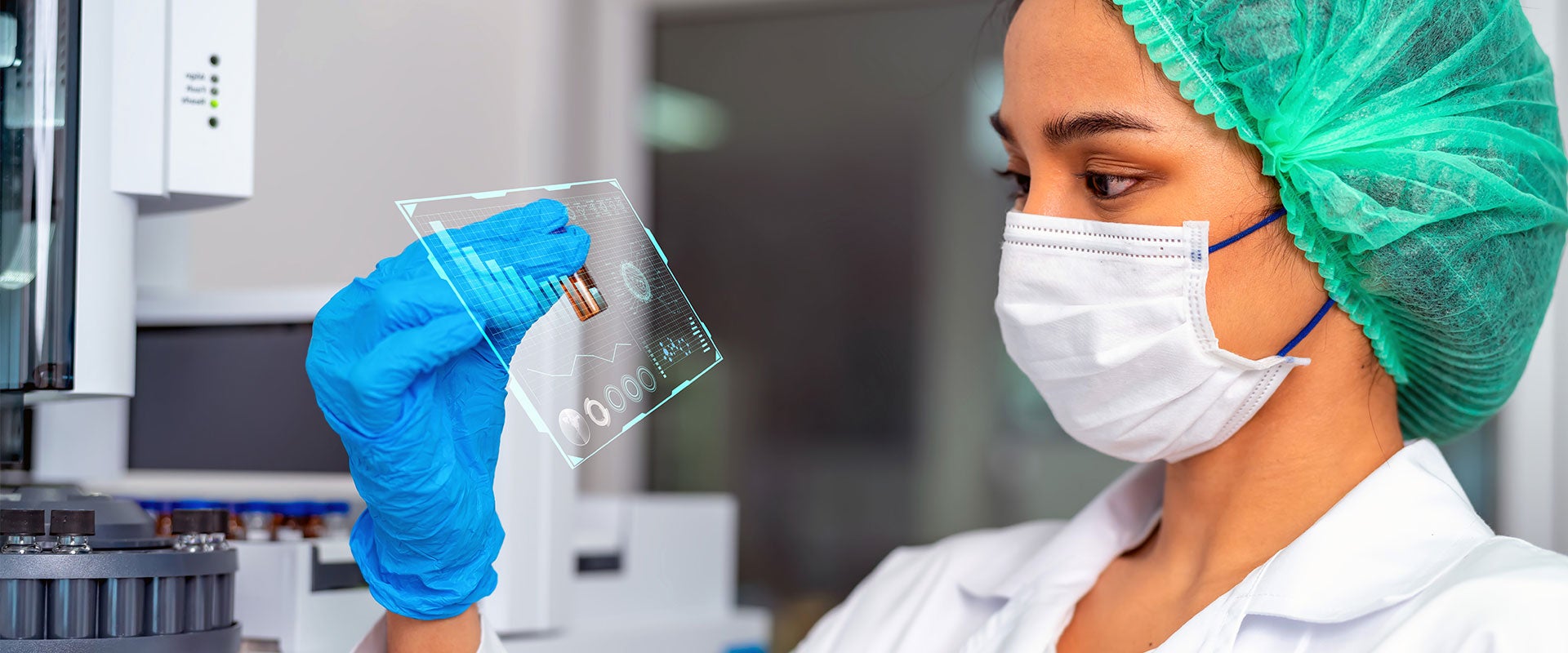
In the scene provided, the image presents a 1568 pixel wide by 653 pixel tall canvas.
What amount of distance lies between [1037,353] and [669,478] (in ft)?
5.92

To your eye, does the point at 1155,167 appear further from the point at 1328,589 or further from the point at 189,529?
the point at 189,529

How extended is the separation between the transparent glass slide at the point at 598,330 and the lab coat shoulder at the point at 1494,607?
0.54m

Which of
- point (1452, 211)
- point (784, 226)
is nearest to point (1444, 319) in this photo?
point (1452, 211)

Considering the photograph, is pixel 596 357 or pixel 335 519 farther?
pixel 335 519

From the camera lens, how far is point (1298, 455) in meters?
0.96

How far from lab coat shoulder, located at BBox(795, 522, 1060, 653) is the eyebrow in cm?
51

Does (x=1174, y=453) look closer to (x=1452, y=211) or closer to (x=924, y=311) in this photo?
(x=1452, y=211)

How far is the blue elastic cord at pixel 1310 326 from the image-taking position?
0.93 metres

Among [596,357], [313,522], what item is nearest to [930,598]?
[596,357]

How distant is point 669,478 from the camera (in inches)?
106

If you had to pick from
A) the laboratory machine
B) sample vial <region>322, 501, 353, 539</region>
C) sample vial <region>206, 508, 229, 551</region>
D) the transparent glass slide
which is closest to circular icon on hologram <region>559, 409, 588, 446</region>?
the transparent glass slide

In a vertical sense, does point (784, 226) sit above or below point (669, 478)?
above

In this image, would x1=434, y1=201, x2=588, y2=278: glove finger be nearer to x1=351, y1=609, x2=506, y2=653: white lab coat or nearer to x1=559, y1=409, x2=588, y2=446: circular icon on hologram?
x1=559, y1=409, x2=588, y2=446: circular icon on hologram

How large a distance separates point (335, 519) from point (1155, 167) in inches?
31.9
